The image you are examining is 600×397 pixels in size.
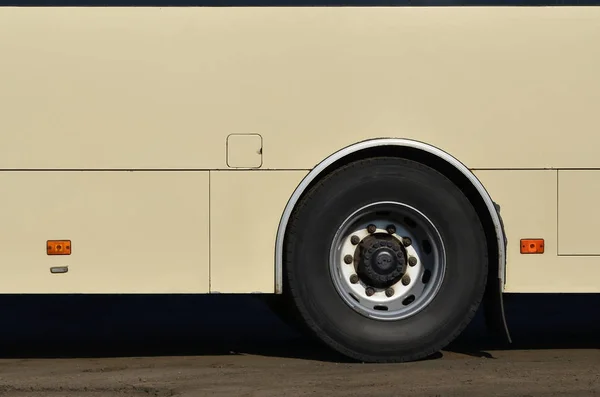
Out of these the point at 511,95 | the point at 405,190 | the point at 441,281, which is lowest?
the point at 441,281

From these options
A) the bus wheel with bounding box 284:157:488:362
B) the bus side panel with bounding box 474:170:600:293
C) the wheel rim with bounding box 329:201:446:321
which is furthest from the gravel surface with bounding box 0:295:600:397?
the bus side panel with bounding box 474:170:600:293

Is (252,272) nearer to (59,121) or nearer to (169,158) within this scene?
(169,158)

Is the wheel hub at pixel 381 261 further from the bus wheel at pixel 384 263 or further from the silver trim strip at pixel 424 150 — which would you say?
the silver trim strip at pixel 424 150

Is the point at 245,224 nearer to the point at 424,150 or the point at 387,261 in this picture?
the point at 387,261

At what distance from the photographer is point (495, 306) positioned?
9.13 m

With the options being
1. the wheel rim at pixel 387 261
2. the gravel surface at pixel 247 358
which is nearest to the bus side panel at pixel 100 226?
the gravel surface at pixel 247 358

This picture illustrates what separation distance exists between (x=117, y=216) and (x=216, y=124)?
32.4 inches

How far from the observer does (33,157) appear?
355 inches

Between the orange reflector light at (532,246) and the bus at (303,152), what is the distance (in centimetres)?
2

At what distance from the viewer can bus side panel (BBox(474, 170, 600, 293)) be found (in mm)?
9086

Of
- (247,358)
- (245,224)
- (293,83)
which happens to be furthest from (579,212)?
(247,358)

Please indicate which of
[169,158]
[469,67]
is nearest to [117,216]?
[169,158]

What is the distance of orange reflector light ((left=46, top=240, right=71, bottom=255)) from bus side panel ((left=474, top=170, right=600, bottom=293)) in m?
2.58

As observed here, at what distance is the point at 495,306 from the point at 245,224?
162 centimetres
